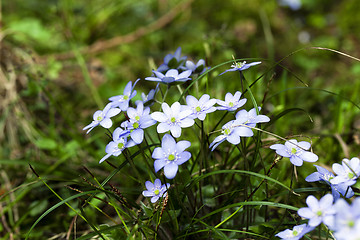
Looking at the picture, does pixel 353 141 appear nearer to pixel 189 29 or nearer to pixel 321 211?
pixel 321 211

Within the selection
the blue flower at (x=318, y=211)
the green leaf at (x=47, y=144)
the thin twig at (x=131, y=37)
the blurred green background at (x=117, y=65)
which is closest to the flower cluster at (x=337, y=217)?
Answer: the blue flower at (x=318, y=211)

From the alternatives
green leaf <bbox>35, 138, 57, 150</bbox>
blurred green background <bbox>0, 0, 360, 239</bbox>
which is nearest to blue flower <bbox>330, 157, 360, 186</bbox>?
blurred green background <bbox>0, 0, 360, 239</bbox>

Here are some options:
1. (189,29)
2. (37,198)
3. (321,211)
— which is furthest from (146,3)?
(321,211)

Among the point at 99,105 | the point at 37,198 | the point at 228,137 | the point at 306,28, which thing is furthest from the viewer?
the point at 306,28

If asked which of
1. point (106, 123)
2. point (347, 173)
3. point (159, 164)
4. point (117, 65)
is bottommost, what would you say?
point (347, 173)

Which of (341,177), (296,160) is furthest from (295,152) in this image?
(341,177)

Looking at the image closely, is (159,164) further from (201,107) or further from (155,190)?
(201,107)
